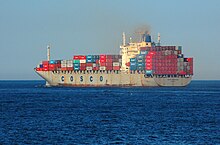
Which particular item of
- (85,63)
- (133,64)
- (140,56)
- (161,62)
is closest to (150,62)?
(161,62)

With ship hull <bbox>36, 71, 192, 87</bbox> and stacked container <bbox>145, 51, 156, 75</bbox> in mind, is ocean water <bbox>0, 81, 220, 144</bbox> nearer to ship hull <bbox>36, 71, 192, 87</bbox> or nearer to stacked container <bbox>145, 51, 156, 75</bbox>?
stacked container <bbox>145, 51, 156, 75</bbox>

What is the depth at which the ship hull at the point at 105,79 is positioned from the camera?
530 feet

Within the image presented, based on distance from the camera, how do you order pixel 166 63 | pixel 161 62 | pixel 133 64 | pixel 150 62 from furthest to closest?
pixel 133 64
pixel 161 62
pixel 166 63
pixel 150 62

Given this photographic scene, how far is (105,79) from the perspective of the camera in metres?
167

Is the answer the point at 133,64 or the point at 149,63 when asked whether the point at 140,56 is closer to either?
the point at 133,64

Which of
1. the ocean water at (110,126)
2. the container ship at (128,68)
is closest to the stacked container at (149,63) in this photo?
the container ship at (128,68)

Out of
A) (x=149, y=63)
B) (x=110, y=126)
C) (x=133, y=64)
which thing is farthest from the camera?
(x=133, y=64)

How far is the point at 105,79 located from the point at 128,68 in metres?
7.74

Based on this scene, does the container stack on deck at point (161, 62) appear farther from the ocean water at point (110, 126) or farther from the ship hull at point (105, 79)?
the ocean water at point (110, 126)

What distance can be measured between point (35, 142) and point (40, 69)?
128276 millimetres

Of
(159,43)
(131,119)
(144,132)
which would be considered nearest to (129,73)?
(159,43)

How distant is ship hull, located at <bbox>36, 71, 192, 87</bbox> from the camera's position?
162 meters

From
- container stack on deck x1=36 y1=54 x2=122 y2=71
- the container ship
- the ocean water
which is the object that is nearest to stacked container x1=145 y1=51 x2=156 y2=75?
the container ship

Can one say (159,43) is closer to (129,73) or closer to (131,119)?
(129,73)
